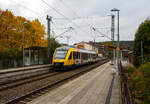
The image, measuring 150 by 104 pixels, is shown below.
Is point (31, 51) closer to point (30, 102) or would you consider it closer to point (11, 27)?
point (11, 27)

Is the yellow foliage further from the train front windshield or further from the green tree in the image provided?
the green tree

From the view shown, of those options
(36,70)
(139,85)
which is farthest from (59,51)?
(139,85)

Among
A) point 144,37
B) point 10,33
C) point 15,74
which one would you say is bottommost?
point 15,74

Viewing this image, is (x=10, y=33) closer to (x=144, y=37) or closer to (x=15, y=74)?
(x=15, y=74)

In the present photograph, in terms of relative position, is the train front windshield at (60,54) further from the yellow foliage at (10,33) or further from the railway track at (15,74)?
the yellow foliage at (10,33)

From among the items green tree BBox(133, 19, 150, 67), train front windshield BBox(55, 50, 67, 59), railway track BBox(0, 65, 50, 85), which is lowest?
railway track BBox(0, 65, 50, 85)

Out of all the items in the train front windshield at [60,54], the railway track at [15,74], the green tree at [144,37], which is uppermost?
the green tree at [144,37]

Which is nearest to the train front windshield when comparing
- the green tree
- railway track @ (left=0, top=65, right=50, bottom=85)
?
railway track @ (left=0, top=65, right=50, bottom=85)

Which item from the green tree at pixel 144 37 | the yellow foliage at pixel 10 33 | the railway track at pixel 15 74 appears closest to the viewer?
the railway track at pixel 15 74

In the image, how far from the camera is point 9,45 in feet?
82.9

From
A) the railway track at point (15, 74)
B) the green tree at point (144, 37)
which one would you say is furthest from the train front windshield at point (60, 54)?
the green tree at point (144, 37)

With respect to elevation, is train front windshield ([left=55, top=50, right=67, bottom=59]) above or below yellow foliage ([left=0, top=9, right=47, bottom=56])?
below

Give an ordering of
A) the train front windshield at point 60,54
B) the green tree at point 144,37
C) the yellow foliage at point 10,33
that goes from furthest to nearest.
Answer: the yellow foliage at point 10,33 < the train front windshield at point 60,54 < the green tree at point 144,37

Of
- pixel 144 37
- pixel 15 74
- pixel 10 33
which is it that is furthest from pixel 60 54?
pixel 10 33
